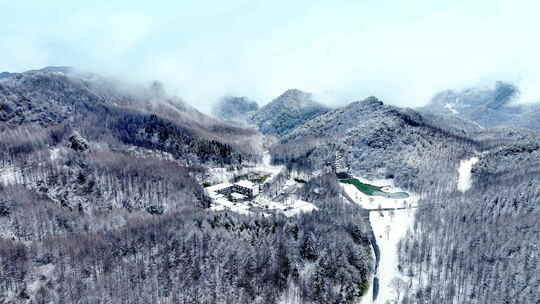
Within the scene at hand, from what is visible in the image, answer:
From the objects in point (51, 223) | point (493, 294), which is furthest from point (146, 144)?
point (493, 294)

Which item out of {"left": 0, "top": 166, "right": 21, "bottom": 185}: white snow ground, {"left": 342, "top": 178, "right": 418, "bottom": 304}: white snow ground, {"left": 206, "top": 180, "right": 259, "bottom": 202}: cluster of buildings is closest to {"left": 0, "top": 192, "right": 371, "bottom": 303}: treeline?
{"left": 342, "top": 178, "right": 418, "bottom": 304}: white snow ground

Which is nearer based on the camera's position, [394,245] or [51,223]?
[51,223]

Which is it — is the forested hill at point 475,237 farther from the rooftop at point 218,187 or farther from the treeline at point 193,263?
the rooftop at point 218,187

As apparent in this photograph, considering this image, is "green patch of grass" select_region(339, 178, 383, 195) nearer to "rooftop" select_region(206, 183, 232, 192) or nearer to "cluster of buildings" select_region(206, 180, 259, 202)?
"cluster of buildings" select_region(206, 180, 259, 202)

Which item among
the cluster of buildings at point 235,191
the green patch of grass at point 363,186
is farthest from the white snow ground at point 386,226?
the cluster of buildings at point 235,191

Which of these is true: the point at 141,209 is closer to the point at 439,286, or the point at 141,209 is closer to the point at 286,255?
the point at 286,255

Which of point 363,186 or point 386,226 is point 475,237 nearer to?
point 386,226
